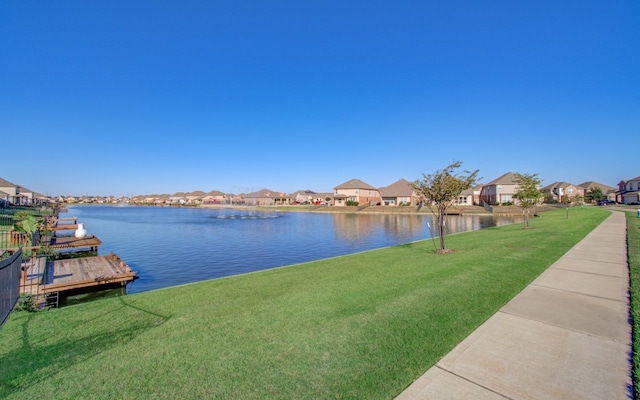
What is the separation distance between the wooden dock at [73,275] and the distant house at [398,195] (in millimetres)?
69053

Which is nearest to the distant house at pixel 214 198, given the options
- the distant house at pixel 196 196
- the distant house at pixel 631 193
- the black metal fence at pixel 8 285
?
the distant house at pixel 196 196

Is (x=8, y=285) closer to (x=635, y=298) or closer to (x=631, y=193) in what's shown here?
(x=635, y=298)

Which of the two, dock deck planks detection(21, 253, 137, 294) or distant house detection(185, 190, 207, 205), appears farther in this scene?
distant house detection(185, 190, 207, 205)

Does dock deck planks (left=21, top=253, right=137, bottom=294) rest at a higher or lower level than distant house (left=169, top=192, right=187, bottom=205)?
lower

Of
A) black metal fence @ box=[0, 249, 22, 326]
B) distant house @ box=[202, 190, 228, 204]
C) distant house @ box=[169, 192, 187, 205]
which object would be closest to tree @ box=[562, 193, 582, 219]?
black metal fence @ box=[0, 249, 22, 326]

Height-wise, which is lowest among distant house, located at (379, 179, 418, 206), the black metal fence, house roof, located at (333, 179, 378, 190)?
the black metal fence

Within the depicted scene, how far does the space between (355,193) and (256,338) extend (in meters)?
82.2

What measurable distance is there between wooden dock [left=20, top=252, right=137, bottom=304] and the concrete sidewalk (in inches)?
446

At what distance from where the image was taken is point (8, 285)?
11.8 feet

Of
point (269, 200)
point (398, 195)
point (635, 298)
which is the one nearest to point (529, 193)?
point (635, 298)

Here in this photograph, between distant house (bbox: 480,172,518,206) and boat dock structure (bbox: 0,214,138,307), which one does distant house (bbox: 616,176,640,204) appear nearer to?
distant house (bbox: 480,172,518,206)

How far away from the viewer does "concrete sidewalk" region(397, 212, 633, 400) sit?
324 cm

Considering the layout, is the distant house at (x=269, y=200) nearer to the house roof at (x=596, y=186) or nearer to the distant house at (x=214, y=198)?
the distant house at (x=214, y=198)

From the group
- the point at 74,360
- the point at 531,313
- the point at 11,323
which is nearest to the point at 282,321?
the point at 74,360
